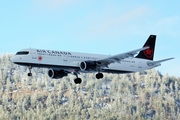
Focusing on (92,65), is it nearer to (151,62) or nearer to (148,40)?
Answer: (151,62)

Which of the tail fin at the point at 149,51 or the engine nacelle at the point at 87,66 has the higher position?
the tail fin at the point at 149,51

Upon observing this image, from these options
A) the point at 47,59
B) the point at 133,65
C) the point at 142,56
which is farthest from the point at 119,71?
the point at 47,59

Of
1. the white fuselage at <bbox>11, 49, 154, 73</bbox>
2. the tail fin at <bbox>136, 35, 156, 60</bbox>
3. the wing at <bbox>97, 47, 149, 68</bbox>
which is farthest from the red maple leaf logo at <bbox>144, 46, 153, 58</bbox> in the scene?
the wing at <bbox>97, 47, 149, 68</bbox>

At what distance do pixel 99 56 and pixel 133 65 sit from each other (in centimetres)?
1192

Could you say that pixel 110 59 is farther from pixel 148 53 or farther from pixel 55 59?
pixel 148 53

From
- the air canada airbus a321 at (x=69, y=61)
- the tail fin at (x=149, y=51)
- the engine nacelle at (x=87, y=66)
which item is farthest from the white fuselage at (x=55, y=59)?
the tail fin at (x=149, y=51)

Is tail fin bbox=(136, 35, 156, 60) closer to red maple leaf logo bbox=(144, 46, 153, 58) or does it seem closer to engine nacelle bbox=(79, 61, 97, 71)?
red maple leaf logo bbox=(144, 46, 153, 58)

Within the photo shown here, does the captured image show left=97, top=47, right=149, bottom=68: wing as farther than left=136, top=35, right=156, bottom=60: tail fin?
No

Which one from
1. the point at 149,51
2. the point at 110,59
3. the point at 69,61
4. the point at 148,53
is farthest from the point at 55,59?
the point at 149,51

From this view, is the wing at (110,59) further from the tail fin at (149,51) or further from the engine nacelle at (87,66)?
the tail fin at (149,51)

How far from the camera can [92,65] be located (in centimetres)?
9562

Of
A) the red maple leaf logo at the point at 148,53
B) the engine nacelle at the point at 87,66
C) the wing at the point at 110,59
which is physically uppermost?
the red maple leaf logo at the point at 148,53

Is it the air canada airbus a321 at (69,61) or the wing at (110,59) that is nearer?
the air canada airbus a321 at (69,61)

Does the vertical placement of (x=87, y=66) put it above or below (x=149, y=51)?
below
